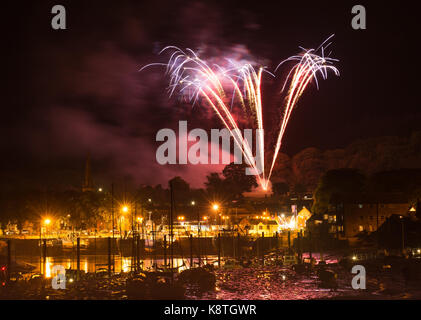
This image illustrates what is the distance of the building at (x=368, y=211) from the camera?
60000mm

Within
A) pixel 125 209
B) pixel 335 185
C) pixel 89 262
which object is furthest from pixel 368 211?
pixel 125 209

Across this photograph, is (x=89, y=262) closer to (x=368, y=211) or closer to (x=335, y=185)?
(x=368, y=211)

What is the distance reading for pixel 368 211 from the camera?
60688mm

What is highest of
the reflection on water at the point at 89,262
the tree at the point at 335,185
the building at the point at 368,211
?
the tree at the point at 335,185

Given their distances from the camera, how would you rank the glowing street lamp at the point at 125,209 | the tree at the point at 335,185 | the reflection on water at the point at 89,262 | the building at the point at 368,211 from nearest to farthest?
the reflection on water at the point at 89,262 → the building at the point at 368,211 → the tree at the point at 335,185 → the glowing street lamp at the point at 125,209

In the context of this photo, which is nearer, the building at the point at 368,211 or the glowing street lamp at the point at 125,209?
the building at the point at 368,211

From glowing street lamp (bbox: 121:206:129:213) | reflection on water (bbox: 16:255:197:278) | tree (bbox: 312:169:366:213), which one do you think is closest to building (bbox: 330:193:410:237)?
tree (bbox: 312:169:366:213)

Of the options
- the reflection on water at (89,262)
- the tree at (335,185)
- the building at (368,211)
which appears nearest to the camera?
the reflection on water at (89,262)

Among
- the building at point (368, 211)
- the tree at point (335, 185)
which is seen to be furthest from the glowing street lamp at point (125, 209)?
the building at point (368, 211)

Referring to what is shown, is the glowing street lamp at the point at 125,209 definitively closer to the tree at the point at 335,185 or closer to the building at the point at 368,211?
the tree at the point at 335,185

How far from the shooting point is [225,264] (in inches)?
1911

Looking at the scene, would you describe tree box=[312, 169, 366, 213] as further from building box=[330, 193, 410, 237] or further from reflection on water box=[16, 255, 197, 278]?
reflection on water box=[16, 255, 197, 278]
